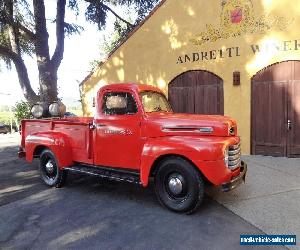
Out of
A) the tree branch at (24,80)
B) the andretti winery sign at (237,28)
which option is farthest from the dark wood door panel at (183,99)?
the tree branch at (24,80)

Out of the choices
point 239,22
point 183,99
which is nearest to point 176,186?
point 183,99

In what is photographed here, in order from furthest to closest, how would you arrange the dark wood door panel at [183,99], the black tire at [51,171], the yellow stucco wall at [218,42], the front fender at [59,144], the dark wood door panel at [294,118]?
the dark wood door panel at [183,99] → the yellow stucco wall at [218,42] → the dark wood door panel at [294,118] → the black tire at [51,171] → the front fender at [59,144]

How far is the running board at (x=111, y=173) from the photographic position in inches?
233

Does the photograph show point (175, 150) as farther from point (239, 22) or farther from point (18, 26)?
point (18, 26)

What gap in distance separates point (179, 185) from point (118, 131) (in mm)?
1656

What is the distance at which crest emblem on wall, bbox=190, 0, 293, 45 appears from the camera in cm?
978

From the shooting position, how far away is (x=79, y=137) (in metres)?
Result: 6.92

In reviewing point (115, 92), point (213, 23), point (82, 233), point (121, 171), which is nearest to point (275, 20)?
point (213, 23)

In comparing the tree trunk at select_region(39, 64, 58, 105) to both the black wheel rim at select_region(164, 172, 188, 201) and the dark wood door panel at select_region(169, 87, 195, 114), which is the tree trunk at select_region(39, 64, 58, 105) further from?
the black wheel rim at select_region(164, 172, 188, 201)

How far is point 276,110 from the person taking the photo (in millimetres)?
9969

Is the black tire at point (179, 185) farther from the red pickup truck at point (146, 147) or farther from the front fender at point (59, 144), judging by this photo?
the front fender at point (59, 144)

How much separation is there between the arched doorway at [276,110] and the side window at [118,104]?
5599 millimetres

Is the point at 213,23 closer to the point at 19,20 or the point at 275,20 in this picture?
the point at 275,20

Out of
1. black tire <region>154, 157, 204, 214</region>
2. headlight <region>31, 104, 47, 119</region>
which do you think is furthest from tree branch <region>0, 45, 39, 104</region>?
black tire <region>154, 157, 204, 214</region>
